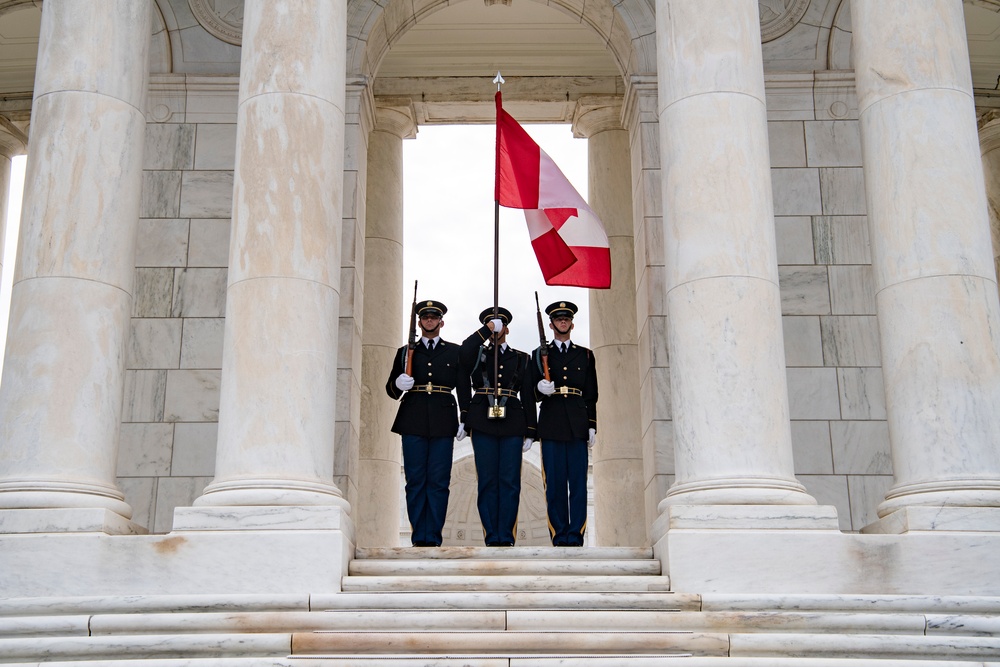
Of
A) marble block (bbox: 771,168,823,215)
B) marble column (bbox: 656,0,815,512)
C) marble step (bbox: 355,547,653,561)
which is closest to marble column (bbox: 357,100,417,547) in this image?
marble step (bbox: 355,547,653,561)

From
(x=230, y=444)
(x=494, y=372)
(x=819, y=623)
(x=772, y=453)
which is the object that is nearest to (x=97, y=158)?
(x=230, y=444)

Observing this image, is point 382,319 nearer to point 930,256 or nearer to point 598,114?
point 598,114

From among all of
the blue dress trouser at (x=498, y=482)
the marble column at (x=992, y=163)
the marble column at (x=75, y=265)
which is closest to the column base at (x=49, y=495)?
the marble column at (x=75, y=265)

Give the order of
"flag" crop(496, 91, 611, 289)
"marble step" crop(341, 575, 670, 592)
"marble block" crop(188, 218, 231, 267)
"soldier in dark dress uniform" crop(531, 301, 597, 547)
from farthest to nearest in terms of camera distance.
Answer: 1. "marble block" crop(188, 218, 231, 267)
2. "flag" crop(496, 91, 611, 289)
3. "soldier in dark dress uniform" crop(531, 301, 597, 547)
4. "marble step" crop(341, 575, 670, 592)

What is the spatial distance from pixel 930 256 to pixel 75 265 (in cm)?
1189

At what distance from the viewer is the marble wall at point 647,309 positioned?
2162 cm

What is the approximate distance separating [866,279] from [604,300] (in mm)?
5747

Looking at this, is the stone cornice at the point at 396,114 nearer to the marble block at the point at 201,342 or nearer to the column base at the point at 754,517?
the marble block at the point at 201,342

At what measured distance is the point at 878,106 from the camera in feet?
58.9

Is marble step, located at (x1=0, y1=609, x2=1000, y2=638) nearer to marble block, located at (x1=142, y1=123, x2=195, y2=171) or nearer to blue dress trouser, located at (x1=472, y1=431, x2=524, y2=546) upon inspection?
blue dress trouser, located at (x1=472, y1=431, x2=524, y2=546)

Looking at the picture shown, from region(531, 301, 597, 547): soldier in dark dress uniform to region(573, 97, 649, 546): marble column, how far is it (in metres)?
4.10

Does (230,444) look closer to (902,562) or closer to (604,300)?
(902,562)

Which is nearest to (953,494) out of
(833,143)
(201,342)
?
(833,143)

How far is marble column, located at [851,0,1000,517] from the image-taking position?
16219mm
